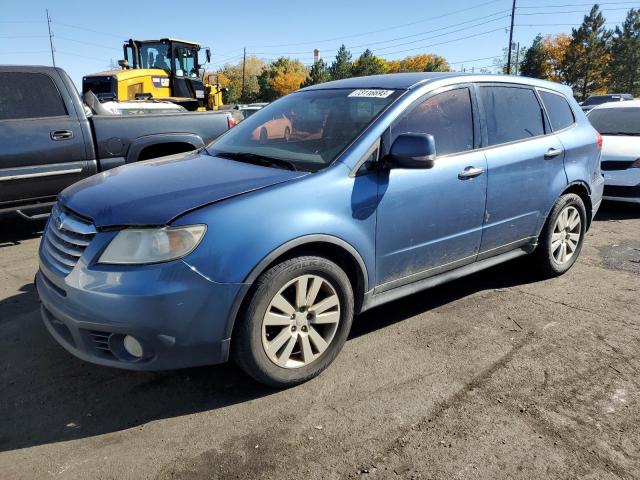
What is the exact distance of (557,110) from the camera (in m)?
4.57

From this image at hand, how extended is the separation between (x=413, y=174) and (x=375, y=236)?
0.51 meters

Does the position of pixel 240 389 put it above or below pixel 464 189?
below

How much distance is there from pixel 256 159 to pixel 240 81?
98.4 meters

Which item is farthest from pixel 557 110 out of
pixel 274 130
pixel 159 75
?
pixel 159 75

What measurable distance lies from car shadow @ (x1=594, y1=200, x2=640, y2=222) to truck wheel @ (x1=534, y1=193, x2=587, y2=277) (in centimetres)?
289

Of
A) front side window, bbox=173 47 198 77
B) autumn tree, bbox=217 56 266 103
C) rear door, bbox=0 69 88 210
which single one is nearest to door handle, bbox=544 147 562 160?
rear door, bbox=0 69 88 210

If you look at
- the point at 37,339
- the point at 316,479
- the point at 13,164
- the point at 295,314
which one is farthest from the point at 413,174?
the point at 13,164

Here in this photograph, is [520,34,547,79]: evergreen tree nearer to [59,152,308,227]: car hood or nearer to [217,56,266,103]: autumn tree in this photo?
[217,56,266,103]: autumn tree

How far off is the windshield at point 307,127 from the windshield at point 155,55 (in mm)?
12560

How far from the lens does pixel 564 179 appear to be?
4410 millimetres

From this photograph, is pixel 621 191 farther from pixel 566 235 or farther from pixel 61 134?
pixel 61 134

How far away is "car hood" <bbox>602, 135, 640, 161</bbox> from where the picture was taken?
24.3ft

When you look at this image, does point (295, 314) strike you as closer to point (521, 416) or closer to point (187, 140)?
point (521, 416)

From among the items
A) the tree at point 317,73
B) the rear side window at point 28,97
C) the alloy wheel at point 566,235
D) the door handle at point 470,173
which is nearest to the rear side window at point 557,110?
the alloy wheel at point 566,235
